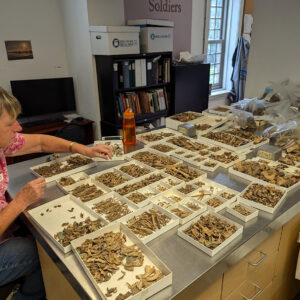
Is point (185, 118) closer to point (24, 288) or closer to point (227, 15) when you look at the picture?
point (24, 288)

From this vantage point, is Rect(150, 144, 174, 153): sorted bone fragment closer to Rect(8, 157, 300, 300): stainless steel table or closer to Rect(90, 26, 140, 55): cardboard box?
Rect(8, 157, 300, 300): stainless steel table

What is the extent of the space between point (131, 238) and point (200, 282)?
282 mm

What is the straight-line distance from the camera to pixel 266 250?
1.29m

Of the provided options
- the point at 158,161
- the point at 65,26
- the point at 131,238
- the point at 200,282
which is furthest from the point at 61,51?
the point at 200,282

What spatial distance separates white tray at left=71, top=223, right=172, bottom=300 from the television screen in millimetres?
2833

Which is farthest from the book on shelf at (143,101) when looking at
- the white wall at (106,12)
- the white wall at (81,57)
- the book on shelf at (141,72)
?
the white wall at (106,12)

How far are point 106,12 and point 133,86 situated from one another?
3.02 ft

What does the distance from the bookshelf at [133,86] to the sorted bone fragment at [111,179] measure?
2.06 metres

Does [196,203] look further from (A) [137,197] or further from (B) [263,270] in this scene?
(B) [263,270]

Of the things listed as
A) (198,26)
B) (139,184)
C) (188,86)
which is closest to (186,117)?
(139,184)

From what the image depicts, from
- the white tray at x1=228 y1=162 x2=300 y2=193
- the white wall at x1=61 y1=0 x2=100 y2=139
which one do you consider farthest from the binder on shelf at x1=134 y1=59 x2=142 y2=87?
the white tray at x1=228 y1=162 x2=300 y2=193

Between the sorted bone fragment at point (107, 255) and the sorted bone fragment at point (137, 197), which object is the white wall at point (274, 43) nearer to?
the sorted bone fragment at point (137, 197)

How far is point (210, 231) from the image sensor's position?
3.39ft

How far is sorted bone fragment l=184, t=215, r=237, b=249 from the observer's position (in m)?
1.00
